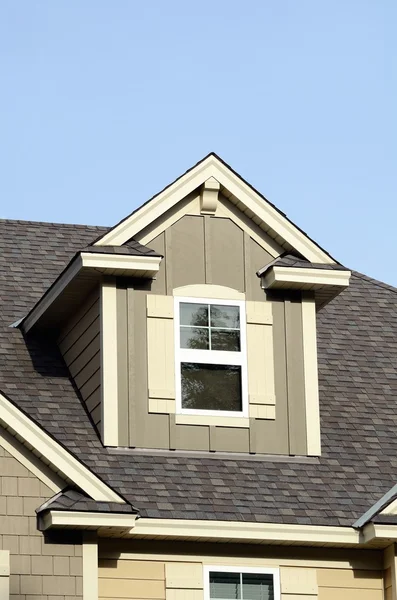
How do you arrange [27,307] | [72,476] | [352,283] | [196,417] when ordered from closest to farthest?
[72,476], [196,417], [27,307], [352,283]

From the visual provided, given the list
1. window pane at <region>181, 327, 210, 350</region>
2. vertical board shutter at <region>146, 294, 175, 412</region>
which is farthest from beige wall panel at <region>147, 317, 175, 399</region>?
window pane at <region>181, 327, 210, 350</region>

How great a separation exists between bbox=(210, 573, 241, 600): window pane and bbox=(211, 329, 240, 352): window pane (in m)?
2.75

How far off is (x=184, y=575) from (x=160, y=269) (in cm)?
371

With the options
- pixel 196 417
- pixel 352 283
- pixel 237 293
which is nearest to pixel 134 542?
pixel 196 417

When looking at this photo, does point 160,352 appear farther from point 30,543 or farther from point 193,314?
point 30,543

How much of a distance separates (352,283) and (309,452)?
16.2ft

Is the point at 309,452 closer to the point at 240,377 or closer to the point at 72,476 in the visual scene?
the point at 240,377

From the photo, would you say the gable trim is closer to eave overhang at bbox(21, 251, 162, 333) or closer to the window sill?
the window sill

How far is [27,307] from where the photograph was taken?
19422 mm

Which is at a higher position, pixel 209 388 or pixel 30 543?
pixel 209 388

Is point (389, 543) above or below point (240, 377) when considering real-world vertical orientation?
below

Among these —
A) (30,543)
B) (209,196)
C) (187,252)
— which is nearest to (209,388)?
(187,252)

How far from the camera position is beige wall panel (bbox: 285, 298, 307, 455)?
17.4 m

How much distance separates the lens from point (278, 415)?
17438 mm
